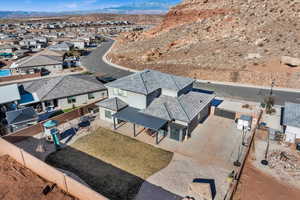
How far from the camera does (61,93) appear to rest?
96.7 feet

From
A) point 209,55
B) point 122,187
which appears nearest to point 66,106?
point 122,187

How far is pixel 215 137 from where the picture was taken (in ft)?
72.5

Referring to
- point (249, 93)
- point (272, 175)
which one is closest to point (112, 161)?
point (272, 175)

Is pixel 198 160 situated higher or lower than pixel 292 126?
lower

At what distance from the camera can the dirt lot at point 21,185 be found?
46.1 ft

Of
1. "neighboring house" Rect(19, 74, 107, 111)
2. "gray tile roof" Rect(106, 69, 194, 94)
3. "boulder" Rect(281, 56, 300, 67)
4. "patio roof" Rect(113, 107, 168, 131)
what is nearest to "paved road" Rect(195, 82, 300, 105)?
"boulder" Rect(281, 56, 300, 67)

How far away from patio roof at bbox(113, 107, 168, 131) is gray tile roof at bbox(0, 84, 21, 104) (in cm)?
1652

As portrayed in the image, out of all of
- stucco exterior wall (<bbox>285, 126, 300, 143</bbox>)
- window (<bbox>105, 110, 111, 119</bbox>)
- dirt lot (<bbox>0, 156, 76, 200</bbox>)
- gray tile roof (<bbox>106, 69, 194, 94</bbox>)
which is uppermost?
gray tile roof (<bbox>106, 69, 194, 94</bbox>)

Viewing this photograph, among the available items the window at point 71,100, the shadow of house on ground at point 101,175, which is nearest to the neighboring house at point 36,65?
the window at point 71,100

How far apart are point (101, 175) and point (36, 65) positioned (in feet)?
145

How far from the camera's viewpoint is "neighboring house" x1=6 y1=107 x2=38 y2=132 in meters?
22.6

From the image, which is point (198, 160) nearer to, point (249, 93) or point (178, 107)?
point (178, 107)

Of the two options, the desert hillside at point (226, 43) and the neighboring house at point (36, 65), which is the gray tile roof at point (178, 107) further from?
the neighboring house at point (36, 65)

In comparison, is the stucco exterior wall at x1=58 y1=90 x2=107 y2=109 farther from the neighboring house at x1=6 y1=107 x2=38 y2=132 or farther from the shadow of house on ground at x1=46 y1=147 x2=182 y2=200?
the shadow of house on ground at x1=46 y1=147 x2=182 y2=200
